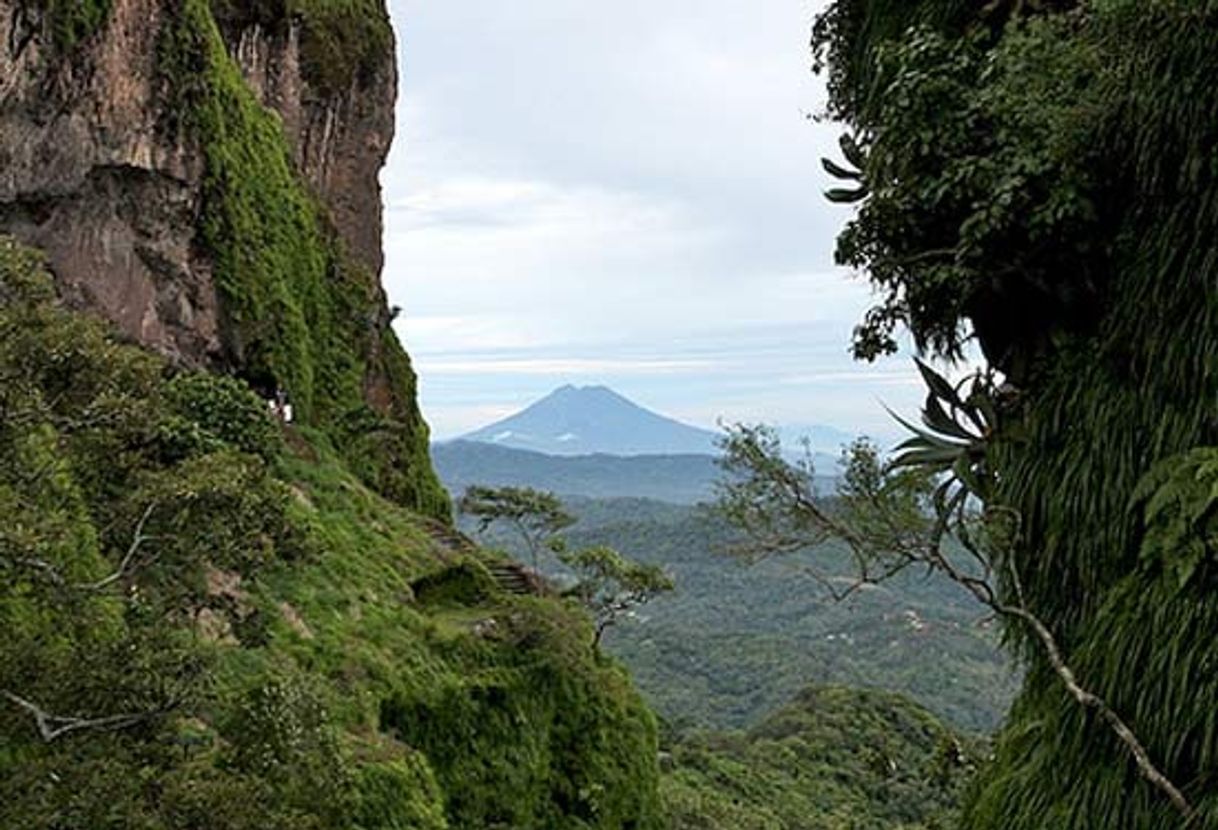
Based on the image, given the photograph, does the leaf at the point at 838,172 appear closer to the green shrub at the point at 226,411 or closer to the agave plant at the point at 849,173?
the agave plant at the point at 849,173

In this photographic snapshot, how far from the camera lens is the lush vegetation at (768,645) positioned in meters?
74.6

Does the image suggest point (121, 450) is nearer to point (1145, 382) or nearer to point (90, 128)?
point (1145, 382)

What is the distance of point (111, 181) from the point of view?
60.4 feet

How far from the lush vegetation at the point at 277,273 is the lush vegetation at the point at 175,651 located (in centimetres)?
749

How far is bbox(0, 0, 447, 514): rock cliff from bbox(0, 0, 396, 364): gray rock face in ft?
0.11

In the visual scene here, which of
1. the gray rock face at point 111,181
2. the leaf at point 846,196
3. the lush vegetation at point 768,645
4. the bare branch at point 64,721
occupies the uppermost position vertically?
the gray rock face at point 111,181

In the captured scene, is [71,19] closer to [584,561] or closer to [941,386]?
[584,561]

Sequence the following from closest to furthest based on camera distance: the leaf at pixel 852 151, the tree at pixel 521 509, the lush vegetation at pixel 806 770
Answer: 1. the leaf at pixel 852 151
2. the tree at pixel 521 509
3. the lush vegetation at pixel 806 770

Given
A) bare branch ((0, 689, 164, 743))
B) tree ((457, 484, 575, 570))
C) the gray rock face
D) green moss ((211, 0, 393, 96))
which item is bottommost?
tree ((457, 484, 575, 570))

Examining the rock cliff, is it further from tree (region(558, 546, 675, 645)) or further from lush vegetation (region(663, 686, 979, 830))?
lush vegetation (region(663, 686, 979, 830))

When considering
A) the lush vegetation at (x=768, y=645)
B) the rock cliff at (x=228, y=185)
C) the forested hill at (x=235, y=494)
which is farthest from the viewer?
the lush vegetation at (x=768, y=645)

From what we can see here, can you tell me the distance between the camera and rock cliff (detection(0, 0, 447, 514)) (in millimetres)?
16953

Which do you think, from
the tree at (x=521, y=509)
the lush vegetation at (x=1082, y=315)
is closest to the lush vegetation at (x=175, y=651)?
the lush vegetation at (x=1082, y=315)

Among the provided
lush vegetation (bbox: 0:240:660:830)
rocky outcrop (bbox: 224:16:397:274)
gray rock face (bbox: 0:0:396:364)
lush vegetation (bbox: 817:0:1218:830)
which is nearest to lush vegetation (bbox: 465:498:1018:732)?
rocky outcrop (bbox: 224:16:397:274)
